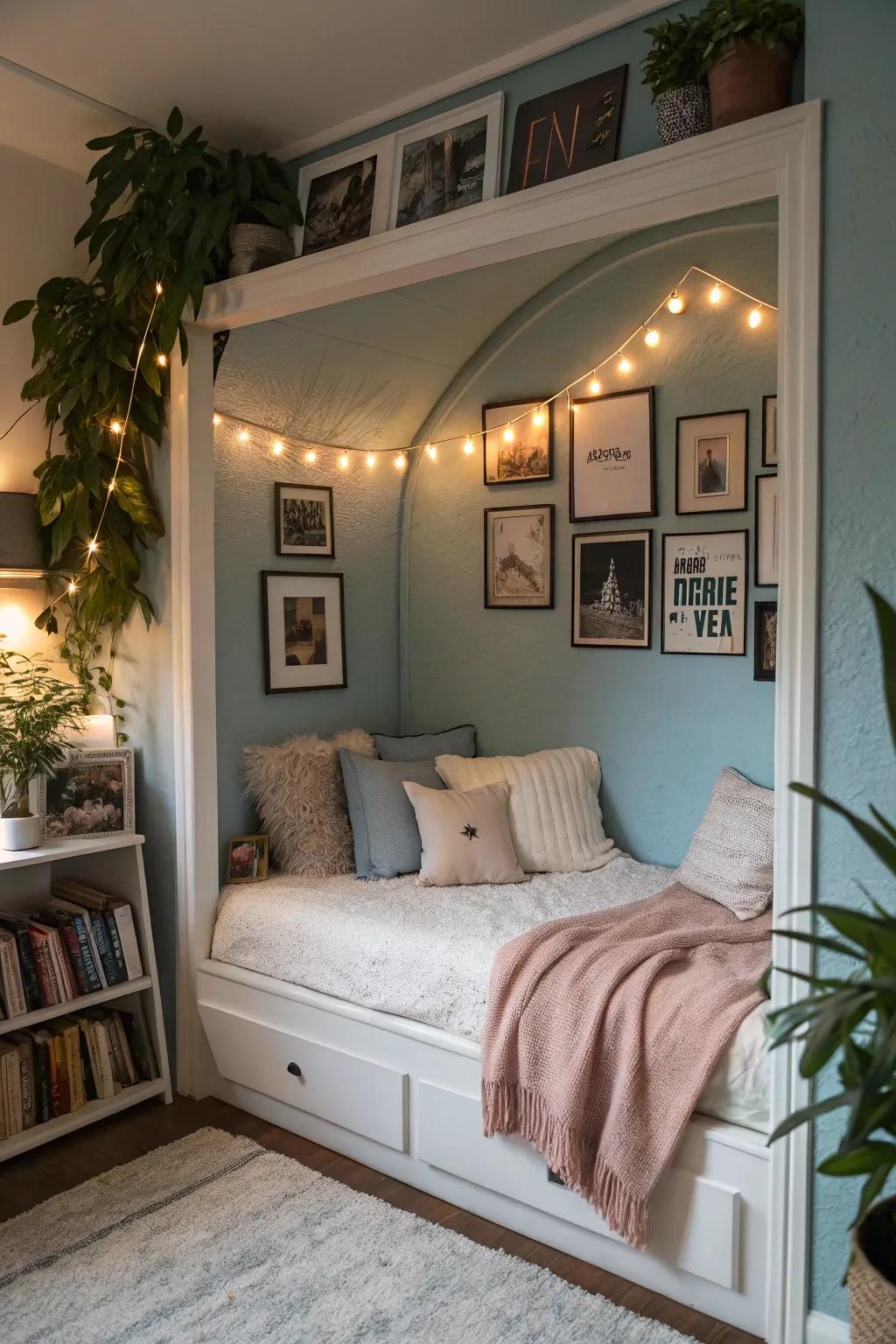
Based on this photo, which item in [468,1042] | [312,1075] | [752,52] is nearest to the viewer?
[752,52]

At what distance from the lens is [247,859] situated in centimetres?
329

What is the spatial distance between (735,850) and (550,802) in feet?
2.21

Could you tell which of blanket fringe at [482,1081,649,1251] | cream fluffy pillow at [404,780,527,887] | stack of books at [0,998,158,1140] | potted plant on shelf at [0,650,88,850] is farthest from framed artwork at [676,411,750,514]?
stack of books at [0,998,158,1140]

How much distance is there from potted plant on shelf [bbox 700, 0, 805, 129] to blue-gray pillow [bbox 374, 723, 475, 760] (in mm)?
2177

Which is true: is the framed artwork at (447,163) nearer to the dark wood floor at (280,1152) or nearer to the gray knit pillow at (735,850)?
the gray knit pillow at (735,850)

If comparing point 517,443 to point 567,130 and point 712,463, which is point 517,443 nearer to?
point 712,463

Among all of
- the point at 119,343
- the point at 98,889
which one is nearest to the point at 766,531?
the point at 119,343

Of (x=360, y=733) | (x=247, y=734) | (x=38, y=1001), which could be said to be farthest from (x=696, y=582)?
(x=38, y=1001)

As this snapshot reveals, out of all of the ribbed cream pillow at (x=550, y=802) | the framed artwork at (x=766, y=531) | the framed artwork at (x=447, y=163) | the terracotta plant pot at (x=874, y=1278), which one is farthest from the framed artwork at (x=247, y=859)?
the terracotta plant pot at (x=874, y=1278)

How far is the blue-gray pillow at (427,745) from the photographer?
3.63 meters

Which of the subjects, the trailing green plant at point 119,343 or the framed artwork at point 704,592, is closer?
the trailing green plant at point 119,343

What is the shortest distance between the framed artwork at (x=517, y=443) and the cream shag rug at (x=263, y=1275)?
227 centimetres

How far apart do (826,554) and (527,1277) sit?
1.64 metres

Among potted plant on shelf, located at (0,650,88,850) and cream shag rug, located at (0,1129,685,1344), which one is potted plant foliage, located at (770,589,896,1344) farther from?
potted plant on shelf, located at (0,650,88,850)
